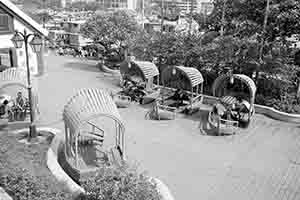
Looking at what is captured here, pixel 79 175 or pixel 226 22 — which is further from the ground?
pixel 226 22

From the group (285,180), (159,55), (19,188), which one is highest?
(159,55)

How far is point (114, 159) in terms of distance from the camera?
400 inches

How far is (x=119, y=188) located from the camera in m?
7.12

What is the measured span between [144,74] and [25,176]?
1126cm

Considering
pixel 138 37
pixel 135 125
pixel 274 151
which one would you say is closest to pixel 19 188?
pixel 135 125

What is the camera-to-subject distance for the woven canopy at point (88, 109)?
938 centimetres

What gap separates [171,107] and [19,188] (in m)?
9.79

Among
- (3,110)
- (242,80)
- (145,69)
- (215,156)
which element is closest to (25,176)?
(215,156)

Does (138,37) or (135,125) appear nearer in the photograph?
(135,125)

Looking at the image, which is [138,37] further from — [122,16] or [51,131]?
[51,131]

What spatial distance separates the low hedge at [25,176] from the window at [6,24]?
45.0 ft

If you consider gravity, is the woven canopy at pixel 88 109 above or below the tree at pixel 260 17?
below

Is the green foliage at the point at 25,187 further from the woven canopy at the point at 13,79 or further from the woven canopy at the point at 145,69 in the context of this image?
the woven canopy at the point at 145,69

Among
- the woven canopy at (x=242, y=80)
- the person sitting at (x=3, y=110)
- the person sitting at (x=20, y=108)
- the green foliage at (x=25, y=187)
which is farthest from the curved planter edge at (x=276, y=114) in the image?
the green foliage at (x=25, y=187)
